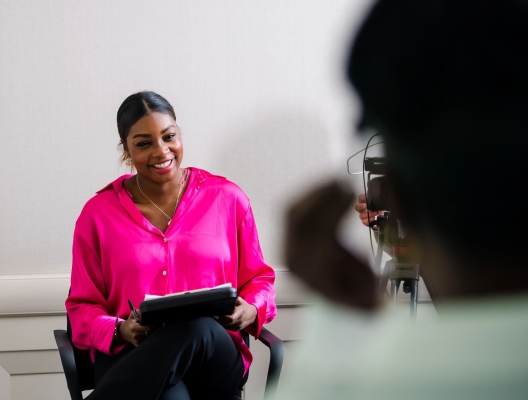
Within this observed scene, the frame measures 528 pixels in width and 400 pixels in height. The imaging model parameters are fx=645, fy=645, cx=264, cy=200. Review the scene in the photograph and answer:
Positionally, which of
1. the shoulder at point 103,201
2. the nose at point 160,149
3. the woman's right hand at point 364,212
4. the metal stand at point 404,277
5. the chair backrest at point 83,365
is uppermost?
the woman's right hand at point 364,212

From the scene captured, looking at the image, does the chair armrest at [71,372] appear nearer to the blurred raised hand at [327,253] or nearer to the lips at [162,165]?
the lips at [162,165]

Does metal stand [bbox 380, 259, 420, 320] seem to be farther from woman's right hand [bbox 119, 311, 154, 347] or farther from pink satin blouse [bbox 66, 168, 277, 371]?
pink satin blouse [bbox 66, 168, 277, 371]

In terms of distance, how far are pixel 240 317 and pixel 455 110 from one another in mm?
1235

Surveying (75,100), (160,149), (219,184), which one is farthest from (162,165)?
(75,100)

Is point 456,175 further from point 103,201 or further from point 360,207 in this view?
point 103,201

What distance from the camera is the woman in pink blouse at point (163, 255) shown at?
1332 mm

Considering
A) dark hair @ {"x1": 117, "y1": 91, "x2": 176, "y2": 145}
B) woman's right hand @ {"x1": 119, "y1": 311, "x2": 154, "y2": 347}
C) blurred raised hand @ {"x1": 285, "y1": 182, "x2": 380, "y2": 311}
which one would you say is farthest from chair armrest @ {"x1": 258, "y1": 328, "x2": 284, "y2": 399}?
blurred raised hand @ {"x1": 285, "y1": 182, "x2": 380, "y2": 311}

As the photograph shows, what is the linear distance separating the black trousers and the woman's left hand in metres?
0.04

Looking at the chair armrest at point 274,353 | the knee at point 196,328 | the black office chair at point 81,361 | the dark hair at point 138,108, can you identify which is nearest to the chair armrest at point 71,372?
the black office chair at point 81,361

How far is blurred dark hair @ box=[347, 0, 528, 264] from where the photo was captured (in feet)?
0.56

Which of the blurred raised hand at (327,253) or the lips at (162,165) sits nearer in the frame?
the blurred raised hand at (327,253)

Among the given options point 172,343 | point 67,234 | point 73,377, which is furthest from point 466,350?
point 67,234

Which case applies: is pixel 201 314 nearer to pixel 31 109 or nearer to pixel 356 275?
pixel 31 109

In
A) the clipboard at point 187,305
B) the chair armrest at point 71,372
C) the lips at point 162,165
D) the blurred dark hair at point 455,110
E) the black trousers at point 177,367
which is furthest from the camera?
the lips at point 162,165
